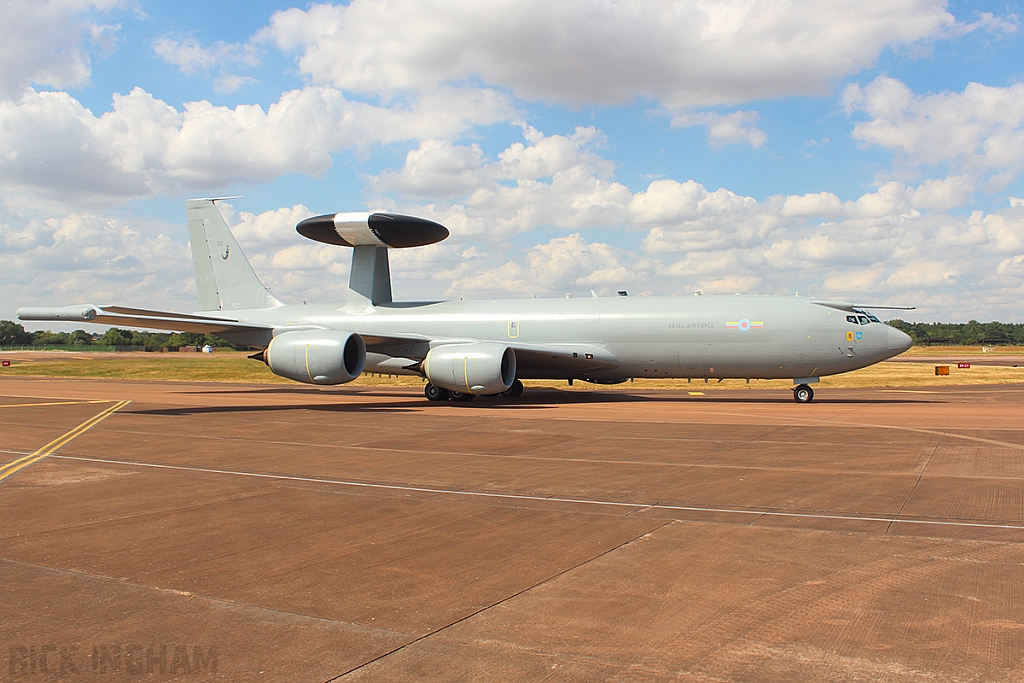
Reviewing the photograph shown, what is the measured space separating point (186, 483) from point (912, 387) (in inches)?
1265

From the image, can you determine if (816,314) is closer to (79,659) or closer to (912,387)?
(912,387)

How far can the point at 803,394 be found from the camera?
24.7 m

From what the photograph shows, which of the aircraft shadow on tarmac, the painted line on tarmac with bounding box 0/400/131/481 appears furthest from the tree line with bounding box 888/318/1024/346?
the painted line on tarmac with bounding box 0/400/131/481

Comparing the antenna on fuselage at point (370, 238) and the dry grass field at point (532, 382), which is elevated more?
the antenna on fuselage at point (370, 238)

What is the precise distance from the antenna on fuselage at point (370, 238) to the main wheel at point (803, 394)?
15.4m

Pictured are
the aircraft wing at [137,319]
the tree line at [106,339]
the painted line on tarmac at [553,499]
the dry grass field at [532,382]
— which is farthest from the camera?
the tree line at [106,339]

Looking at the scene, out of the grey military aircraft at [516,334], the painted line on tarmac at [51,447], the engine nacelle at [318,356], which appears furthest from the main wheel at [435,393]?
the painted line on tarmac at [51,447]

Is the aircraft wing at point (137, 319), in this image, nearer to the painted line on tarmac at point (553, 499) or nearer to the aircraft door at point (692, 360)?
the painted line on tarmac at point (553, 499)

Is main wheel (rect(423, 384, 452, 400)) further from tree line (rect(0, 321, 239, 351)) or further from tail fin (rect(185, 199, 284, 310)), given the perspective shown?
tree line (rect(0, 321, 239, 351))

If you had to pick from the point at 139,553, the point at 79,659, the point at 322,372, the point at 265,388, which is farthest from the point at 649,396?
the point at 79,659

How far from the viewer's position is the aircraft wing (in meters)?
21.7

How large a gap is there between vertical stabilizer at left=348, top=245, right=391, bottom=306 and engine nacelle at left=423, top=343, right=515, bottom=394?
7301 mm

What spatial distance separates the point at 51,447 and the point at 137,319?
32.5 feet

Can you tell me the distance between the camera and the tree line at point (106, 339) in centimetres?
11671
